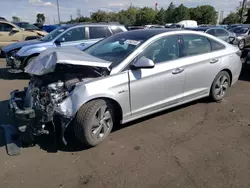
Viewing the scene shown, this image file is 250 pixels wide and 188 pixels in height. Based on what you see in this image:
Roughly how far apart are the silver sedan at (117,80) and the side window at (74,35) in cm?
362

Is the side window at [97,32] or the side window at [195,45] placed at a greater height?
the side window at [97,32]

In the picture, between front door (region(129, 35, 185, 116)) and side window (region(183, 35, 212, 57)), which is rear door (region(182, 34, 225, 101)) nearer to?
side window (region(183, 35, 212, 57))

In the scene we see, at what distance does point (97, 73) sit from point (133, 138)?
3.91ft

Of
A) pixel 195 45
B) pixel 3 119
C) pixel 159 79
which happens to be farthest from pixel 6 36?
pixel 159 79

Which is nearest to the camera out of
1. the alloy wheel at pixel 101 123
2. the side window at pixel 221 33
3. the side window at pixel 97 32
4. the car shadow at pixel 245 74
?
the alloy wheel at pixel 101 123

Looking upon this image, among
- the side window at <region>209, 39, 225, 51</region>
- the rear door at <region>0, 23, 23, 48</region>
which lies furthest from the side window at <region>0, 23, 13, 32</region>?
the side window at <region>209, 39, 225, 51</region>

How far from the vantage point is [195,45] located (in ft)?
14.9

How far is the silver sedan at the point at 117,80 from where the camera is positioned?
3188mm

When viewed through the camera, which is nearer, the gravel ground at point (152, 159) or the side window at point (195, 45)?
the gravel ground at point (152, 159)

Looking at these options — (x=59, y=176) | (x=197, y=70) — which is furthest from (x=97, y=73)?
(x=197, y=70)

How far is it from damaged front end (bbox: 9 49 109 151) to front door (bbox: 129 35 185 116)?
0.60 m

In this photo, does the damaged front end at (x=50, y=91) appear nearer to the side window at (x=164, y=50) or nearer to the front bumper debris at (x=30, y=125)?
the front bumper debris at (x=30, y=125)

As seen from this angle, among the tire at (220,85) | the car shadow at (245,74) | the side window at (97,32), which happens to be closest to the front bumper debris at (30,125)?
the tire at (220,85)

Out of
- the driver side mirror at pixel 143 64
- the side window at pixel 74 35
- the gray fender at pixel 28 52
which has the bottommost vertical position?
the gray fender at pixel 28 52
